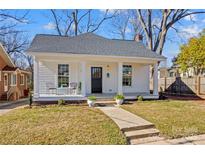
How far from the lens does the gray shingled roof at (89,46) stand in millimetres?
13571

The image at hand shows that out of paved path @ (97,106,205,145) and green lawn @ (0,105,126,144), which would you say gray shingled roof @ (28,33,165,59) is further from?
paved path @ (97,106,205,145)

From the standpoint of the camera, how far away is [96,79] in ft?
52.1

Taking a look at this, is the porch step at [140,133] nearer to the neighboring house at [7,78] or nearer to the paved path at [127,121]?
the paved path at [127,121]

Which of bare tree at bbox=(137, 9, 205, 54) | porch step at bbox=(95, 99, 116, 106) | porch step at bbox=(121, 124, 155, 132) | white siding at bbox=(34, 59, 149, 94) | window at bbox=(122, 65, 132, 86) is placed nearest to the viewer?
porch step at bbox=(121, 124, 155, 132)

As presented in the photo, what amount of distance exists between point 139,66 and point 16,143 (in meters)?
12.1

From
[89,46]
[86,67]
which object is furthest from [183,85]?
[89,46]

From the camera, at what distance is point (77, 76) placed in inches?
599

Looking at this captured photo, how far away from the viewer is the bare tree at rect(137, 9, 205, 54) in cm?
2461

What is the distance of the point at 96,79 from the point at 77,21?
15.9 m

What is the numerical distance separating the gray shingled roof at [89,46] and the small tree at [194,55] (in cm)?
1122

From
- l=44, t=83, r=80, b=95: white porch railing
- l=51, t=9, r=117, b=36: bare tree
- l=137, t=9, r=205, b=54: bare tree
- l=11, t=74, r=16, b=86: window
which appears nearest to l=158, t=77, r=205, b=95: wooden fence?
l=137, t=9, r=205, b=54: bare tree

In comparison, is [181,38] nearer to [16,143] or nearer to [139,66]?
[139,66]

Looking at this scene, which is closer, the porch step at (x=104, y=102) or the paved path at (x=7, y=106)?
the paved path at (x=7, y=106)

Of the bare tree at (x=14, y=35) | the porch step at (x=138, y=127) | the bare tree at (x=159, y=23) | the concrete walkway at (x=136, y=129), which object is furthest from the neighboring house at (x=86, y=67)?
the bare tree at (x=159, y=23)
